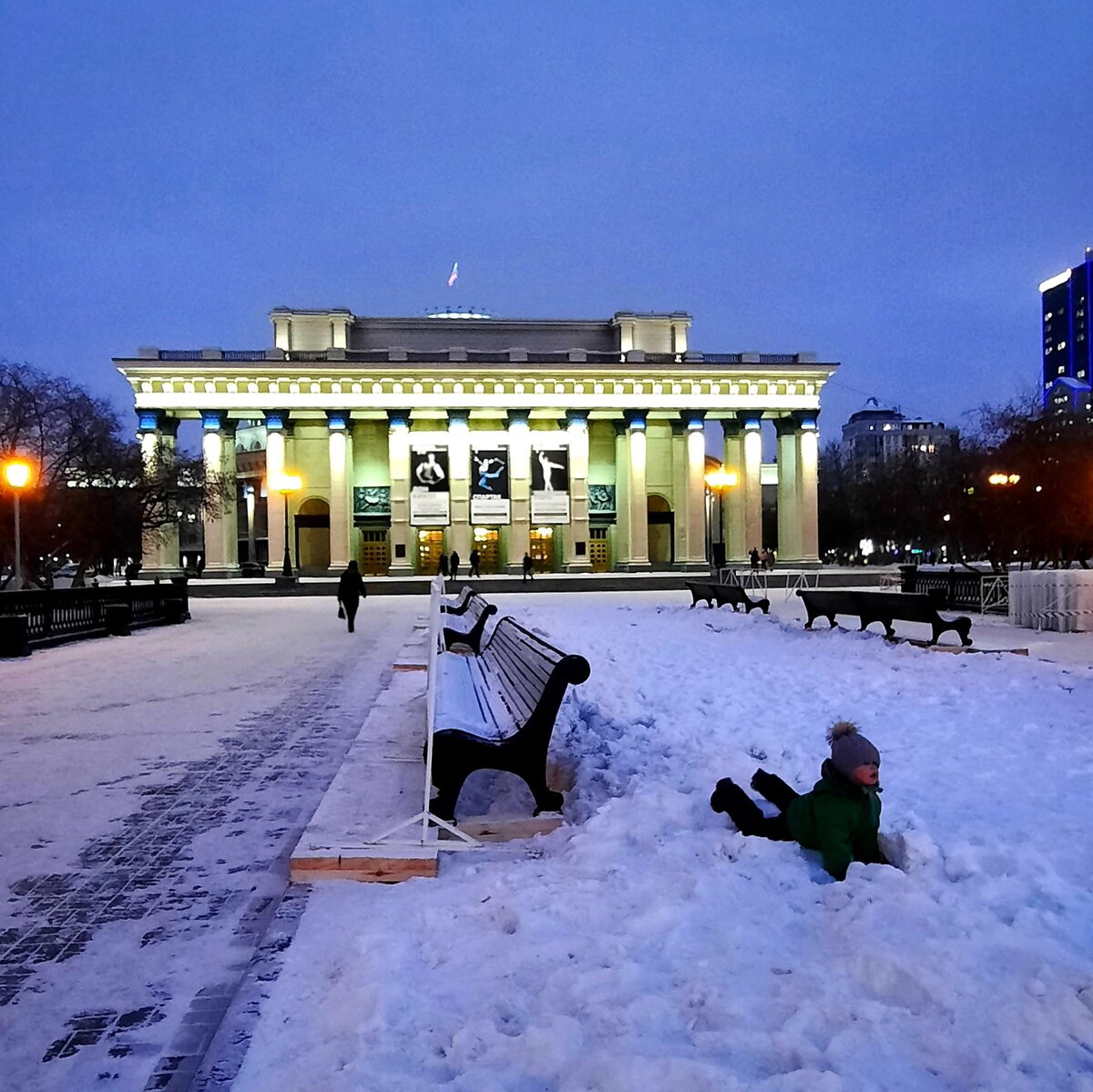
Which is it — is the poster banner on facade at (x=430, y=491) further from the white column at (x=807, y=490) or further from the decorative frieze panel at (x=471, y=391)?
the white column at (x=807, y=490)

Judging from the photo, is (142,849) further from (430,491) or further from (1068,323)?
(1068,323)

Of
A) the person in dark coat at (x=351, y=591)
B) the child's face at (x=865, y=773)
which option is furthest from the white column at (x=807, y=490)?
the child's face at (x=865, y=773)

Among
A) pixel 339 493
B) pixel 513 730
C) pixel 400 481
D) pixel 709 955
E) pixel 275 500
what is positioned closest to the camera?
pixel 709 955

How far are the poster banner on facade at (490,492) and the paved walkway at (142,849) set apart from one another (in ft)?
141

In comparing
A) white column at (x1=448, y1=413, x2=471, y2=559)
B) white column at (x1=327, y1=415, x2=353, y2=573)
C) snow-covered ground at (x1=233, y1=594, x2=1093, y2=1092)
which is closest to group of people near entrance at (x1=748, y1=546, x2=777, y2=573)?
white column at (x1=448, y1=413, x2=471, y2=559)

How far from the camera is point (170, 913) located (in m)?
4.13

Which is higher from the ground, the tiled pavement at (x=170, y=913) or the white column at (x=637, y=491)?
the white column at (x=637, y=491)

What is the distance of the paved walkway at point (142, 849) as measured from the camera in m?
3.10

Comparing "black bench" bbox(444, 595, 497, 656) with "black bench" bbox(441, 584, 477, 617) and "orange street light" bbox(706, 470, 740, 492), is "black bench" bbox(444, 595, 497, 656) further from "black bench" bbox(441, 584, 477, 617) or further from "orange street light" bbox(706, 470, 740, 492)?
"orange street light" bbox(706, 470, 740, 492)

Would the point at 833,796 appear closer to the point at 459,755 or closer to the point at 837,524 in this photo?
the point at 459,755

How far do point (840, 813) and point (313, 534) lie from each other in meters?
61.4

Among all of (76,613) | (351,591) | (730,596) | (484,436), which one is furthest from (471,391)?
(76,613)

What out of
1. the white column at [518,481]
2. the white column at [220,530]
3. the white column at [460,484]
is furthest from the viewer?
the white column at [460,484]

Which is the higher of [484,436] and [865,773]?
[484,436]
